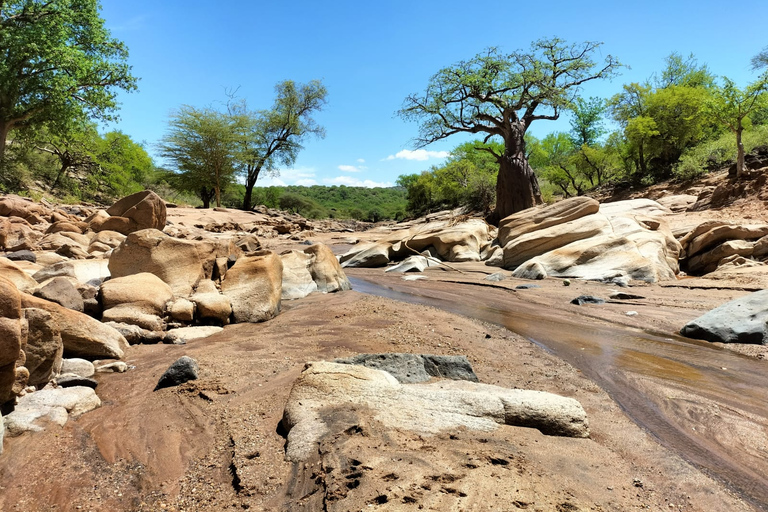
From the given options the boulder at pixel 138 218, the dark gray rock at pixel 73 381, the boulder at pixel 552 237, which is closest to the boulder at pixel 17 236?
the boulder at pixel 138 218

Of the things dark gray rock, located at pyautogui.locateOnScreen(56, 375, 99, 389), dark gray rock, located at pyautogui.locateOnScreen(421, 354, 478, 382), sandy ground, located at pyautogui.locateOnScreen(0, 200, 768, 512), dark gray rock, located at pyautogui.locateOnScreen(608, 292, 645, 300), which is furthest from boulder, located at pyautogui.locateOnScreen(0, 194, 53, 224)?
dark gray rock, located at pyautogui.locateOnScreen(608, 292, 645, 300)

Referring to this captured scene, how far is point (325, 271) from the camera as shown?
29.8ft

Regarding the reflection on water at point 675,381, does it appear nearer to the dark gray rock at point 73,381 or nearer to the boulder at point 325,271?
the boulder at point 325,271

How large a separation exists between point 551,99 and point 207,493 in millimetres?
19765

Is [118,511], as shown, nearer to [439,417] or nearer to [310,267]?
[439,417]

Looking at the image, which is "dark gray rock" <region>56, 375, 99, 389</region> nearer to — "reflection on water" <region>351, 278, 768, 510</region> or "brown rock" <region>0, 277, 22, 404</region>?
"brown rock" <region>0, 277, 22, 404</region>

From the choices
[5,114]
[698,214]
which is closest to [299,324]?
[698,214]

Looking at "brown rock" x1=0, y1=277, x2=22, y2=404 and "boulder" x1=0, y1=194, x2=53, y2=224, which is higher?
"boulder" x1=0, y1=194, x2=53, y2=224

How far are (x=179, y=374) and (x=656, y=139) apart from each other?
34.7 meters

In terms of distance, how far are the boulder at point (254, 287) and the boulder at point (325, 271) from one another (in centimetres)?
153

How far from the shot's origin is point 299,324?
6.01 metres

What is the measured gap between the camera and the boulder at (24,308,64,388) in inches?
126

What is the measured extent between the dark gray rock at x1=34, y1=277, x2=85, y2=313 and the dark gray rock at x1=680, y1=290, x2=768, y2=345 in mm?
7644

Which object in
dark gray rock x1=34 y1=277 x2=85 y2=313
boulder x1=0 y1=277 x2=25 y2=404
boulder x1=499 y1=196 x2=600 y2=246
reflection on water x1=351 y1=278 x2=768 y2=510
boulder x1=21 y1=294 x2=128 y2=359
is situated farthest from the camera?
boulder x1=499 y1=196 x2=600 y2=246
